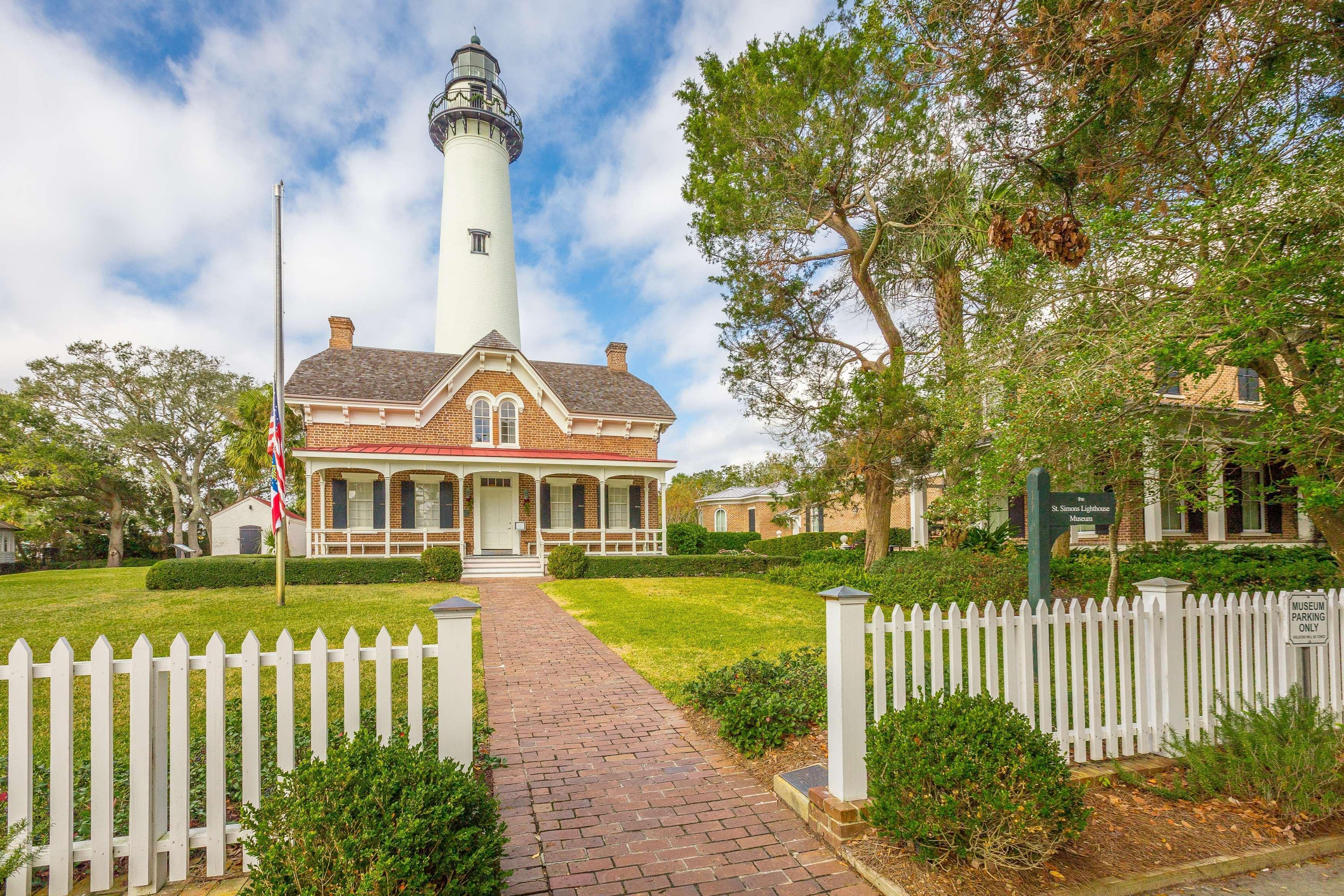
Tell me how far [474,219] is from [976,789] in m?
26.9

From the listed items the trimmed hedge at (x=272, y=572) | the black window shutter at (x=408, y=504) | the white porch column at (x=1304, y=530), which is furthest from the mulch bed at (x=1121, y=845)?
the black window shutter at (x=408, y=504)

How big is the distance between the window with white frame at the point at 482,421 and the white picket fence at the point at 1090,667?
1876 cm

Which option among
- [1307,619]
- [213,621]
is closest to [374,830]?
[1307,619]

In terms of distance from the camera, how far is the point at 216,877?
3.10m

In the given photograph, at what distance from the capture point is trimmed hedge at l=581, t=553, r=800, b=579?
715 inches

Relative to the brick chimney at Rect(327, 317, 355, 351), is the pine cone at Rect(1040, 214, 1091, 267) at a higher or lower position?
Result: lower

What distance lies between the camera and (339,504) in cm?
1941

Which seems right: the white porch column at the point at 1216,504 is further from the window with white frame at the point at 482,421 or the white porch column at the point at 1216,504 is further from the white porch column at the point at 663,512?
the window with white frame at the point at 482,421

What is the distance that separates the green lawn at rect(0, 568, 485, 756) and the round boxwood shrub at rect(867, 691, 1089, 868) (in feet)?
12.9

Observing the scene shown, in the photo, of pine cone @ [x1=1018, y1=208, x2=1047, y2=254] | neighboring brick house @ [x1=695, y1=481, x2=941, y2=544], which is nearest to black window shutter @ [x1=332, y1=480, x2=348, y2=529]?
neighboring brick house @ [x1=695, y1=481, x2=941, y2=544]

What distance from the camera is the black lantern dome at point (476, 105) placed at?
89.1 ft

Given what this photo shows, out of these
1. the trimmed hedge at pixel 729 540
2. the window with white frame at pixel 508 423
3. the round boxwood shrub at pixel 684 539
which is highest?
the window with white frame at pixel 508 423

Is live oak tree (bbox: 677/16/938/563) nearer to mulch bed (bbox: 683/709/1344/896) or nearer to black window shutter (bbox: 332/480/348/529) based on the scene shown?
mulch bed (bbox: 683/709/1344/896)

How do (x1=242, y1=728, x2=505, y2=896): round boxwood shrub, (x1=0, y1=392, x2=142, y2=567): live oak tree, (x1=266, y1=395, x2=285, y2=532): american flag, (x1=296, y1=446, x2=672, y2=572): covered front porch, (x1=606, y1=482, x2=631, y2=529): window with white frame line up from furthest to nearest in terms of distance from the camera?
(x1=0, y1=392, x2=142, y2=567): live oak tree < (x1=606, y1=482, x2=631, y2=529): window with white frame < (x1=296, y1=446, x2=672, y2=572): covered front porch < (x1=266, y1=395, x2=285, y2=532): american flag < (x1=242, y1=728, x2=505, y2=896): round boxwood shrub
